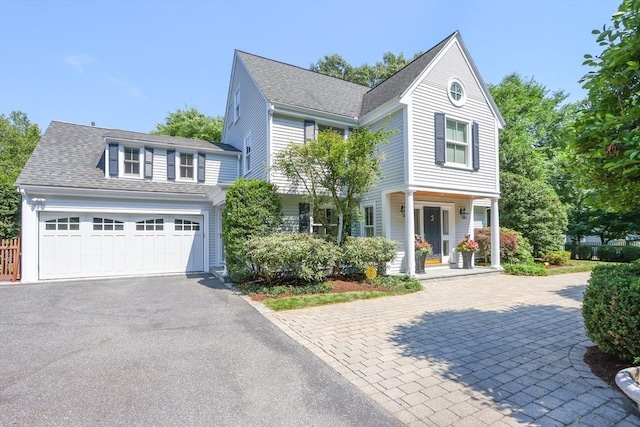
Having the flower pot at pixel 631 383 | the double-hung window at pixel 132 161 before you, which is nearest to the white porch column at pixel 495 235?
the flower pot at pixel 631 383

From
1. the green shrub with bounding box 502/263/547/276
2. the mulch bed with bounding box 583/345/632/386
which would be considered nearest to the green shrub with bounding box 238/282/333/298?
the mulch bed with bounding box 583/345/632/386

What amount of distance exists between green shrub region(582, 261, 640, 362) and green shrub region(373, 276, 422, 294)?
481cm

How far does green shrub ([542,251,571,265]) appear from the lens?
44.1ft

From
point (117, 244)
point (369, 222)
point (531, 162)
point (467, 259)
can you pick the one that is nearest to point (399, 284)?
point (369, 222)

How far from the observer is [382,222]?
10930 millimetres

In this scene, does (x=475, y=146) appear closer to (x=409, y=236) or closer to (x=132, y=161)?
(x=409, y=236)

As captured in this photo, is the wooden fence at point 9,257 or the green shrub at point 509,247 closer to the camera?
the wooden fence at point 9,257

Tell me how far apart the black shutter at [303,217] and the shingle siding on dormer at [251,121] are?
72.3 inches

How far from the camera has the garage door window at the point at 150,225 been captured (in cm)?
1159

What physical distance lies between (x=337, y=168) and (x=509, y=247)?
911 cm

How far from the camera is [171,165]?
12914mm

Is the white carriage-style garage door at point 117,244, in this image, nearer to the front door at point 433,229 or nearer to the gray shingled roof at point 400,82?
the gray shingled roof at point 400,82

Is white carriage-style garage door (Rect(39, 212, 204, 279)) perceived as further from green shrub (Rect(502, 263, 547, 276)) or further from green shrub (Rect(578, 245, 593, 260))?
green shrub (Rect(578, 245, 593, 260))

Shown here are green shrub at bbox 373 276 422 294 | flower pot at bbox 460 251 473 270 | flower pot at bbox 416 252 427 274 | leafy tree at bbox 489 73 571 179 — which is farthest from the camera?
leafy tree at bbox 489 73 571 179
